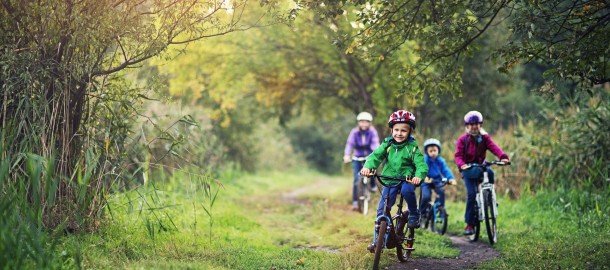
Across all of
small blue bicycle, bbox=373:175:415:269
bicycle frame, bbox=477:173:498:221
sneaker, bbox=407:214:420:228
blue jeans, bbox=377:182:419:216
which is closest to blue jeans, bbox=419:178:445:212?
bicycle frame, bbox=477:173:498:221

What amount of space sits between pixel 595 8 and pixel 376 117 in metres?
10.6

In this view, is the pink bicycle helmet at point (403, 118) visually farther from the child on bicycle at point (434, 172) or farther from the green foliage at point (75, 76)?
the child on bicycle at point (434, 172)

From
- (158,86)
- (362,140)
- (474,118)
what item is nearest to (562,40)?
(474,118)

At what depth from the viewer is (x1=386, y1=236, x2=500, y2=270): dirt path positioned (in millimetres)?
7285

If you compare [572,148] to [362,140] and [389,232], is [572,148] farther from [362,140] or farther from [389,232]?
[389,232]

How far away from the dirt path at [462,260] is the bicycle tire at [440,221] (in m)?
0.68

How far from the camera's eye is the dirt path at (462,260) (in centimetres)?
729

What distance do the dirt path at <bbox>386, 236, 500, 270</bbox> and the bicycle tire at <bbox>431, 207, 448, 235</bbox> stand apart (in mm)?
677

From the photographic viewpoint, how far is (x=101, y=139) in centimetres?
782

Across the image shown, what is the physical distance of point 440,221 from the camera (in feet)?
35.3

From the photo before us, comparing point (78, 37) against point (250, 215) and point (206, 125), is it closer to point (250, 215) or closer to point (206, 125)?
point (250, 215)

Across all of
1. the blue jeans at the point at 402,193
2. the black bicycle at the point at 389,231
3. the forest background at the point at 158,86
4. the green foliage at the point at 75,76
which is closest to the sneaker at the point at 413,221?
the black bicycle at the point at 389,231

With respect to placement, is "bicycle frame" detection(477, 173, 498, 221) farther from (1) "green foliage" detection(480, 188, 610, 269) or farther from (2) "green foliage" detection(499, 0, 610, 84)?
(2) "green foliage" detection(499, 0, 610, 84)

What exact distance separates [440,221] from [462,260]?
2.86 m
